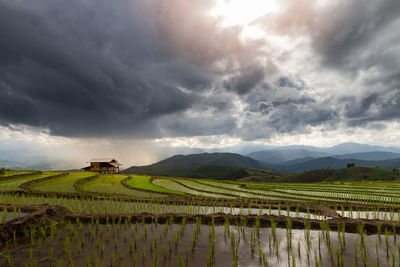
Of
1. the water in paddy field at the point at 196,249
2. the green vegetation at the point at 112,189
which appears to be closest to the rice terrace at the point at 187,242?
the water in paddy field at the point at 196,249

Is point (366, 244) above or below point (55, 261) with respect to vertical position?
below

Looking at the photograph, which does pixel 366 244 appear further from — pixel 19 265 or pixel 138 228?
pixel 19 265

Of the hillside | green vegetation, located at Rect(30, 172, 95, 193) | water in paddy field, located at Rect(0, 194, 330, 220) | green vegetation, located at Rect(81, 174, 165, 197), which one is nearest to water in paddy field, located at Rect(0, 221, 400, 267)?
water in paddy field, located at Rect(0, 194, 330, 220)

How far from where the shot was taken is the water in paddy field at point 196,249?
517 cm

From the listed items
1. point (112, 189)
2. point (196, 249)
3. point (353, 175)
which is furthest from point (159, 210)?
point (353, 175)

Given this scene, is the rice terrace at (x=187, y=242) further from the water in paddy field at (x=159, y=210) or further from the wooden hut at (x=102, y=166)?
the wooden hut at (x=102, y=166)

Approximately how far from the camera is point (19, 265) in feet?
16.6

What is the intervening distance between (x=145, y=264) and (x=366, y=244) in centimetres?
692

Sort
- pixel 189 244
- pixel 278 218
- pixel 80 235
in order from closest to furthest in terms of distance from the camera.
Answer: pixel 189 244 < pixel 80 235 < pixel 278 218

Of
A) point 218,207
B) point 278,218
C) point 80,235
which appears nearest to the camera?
point 80,235

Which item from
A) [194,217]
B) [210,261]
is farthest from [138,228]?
[210,261]

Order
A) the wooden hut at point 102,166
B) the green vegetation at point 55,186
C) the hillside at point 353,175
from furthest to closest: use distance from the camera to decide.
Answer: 1. the hillside at point 353,175
2. the wooden hut at point 102,166
3. the green vegetation at point 55,186

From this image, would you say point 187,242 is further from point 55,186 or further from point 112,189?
point 55,186

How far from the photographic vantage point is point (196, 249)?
19.2 feet
